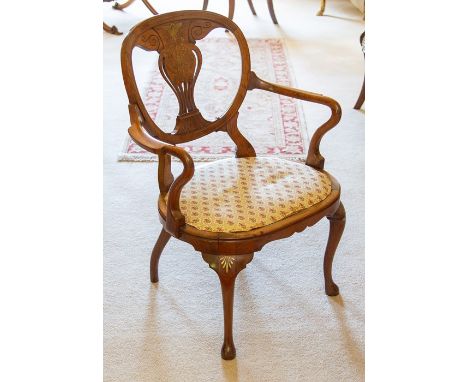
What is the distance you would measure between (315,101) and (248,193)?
16.0 inches

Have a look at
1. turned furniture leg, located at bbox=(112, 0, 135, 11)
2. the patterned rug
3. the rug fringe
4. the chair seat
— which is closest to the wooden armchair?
the chair seat

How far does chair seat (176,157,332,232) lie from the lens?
189cm

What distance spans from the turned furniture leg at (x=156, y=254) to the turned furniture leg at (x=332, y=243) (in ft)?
1.84

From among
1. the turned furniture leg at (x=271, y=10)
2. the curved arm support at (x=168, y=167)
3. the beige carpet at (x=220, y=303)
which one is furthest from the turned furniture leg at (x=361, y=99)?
the curved arm support at (x=168, y=167)

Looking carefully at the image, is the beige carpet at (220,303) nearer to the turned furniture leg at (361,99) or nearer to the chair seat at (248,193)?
the chair seat at (248,193)

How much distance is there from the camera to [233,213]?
191 cm

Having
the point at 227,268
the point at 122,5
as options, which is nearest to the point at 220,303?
the point at 227,268

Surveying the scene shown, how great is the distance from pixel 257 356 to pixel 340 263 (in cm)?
63

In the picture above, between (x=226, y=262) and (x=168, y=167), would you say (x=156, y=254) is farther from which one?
(x=226, y=262)

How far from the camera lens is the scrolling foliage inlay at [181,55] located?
2.10 m

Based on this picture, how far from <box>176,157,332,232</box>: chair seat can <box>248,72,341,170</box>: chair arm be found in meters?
0.06
